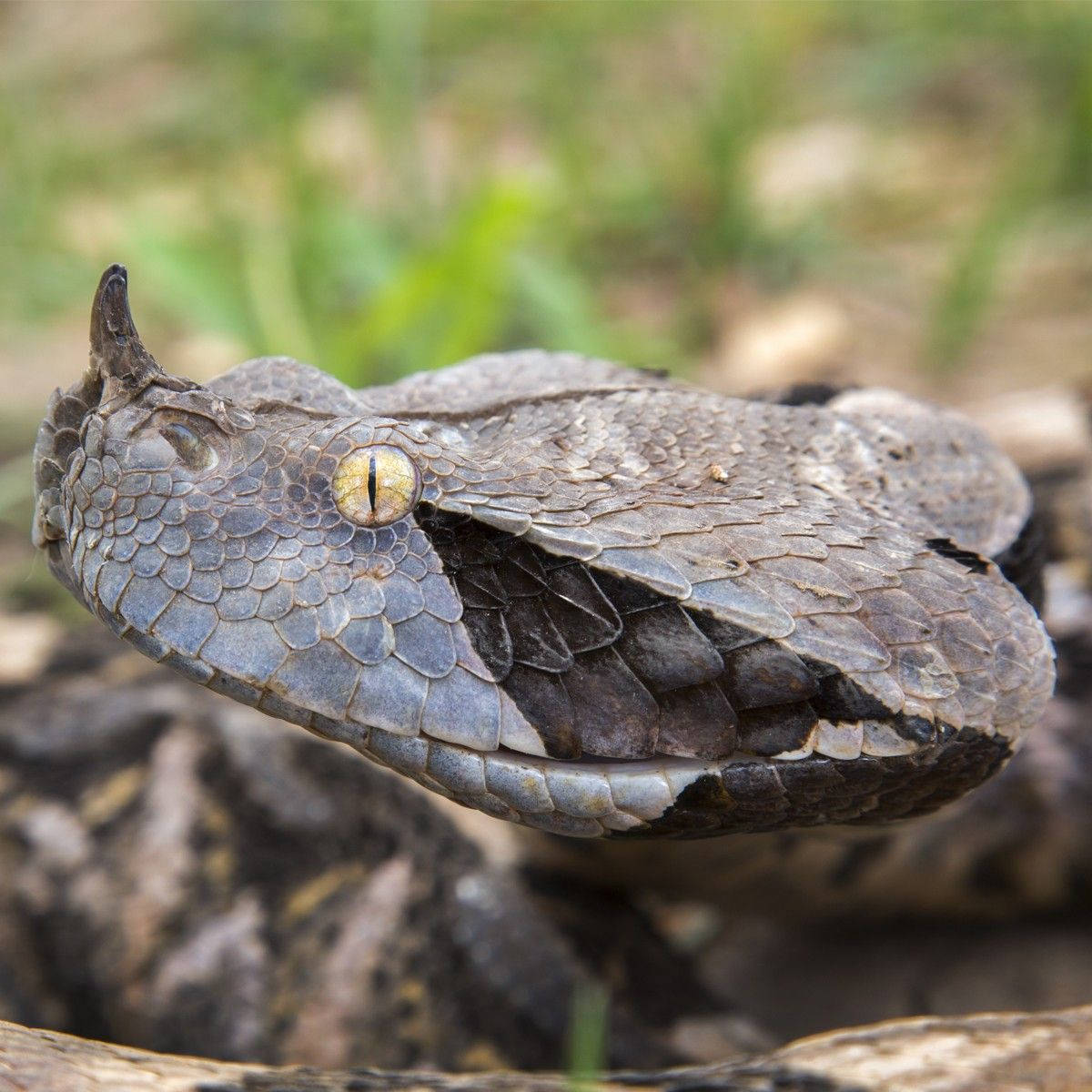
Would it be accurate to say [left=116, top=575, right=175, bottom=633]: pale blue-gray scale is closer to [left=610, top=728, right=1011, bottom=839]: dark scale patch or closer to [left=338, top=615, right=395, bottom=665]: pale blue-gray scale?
[left=338, top=615, right=395, bottom=665]: pale blue-gray scale

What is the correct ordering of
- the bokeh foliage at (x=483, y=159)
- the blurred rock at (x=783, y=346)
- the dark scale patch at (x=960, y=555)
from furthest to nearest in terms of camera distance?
the blurred rock at (x=783, y=346), the bokeh foliage at (x=483, y=159), the dark scale patch at (x=960, y=555)

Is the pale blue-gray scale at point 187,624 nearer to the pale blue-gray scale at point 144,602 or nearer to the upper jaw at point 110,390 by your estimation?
the pale blue-gray scale at point 144,602

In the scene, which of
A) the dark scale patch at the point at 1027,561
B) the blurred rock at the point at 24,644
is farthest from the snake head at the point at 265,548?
the blurred rock at the point at 24,644

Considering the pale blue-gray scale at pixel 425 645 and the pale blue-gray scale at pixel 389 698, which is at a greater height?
the pale blue-gray scale at pixel 425 645

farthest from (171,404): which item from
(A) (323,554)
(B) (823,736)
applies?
(B) (823,736)

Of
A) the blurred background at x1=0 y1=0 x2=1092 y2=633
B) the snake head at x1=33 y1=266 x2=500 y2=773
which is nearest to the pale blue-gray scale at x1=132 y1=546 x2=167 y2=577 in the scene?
the snake head at x1=33 y1=266 x2=500 y2=773

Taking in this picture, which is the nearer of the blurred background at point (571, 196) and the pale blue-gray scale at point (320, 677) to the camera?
the pale blue-gray scale at point (320, 677)

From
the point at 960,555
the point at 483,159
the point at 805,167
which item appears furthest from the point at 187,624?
the point at 805,167
